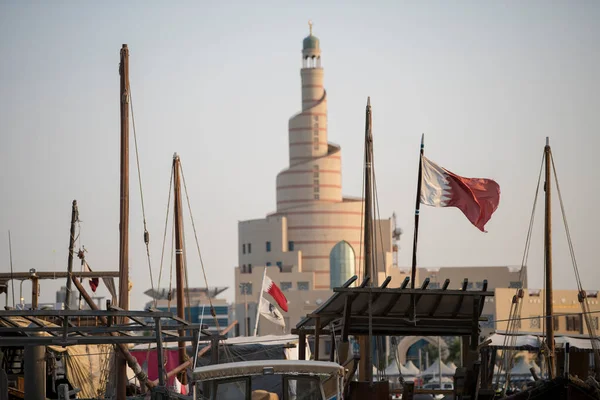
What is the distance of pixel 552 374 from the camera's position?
29.0 meters

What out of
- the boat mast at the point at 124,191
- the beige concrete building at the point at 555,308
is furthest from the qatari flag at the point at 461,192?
the beige concrete building at the point at 555,308

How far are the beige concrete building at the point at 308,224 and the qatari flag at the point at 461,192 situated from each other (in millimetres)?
84110

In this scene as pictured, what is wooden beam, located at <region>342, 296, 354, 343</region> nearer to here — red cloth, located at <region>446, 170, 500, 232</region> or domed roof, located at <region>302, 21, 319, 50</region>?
red cloth, located at <region>446, 170, 500, 232</region>

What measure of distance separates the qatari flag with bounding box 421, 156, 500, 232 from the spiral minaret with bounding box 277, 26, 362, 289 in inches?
3387

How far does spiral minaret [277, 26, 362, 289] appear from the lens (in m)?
111

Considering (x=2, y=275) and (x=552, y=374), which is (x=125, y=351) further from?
(x=552, y=374)

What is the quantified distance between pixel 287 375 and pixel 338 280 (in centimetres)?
9275

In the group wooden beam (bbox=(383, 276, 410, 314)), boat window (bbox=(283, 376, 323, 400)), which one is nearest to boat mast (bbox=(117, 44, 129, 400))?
wooden beam (bbox=(383, 276, 410, 314))

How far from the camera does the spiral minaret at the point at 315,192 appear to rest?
110750mm

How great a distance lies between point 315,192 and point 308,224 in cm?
374

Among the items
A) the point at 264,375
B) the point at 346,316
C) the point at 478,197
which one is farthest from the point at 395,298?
the point at 264,375

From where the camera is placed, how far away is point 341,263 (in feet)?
351

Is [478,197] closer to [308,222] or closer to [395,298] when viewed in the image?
[395,298]

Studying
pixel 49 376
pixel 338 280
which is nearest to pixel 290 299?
pixel 338 280
